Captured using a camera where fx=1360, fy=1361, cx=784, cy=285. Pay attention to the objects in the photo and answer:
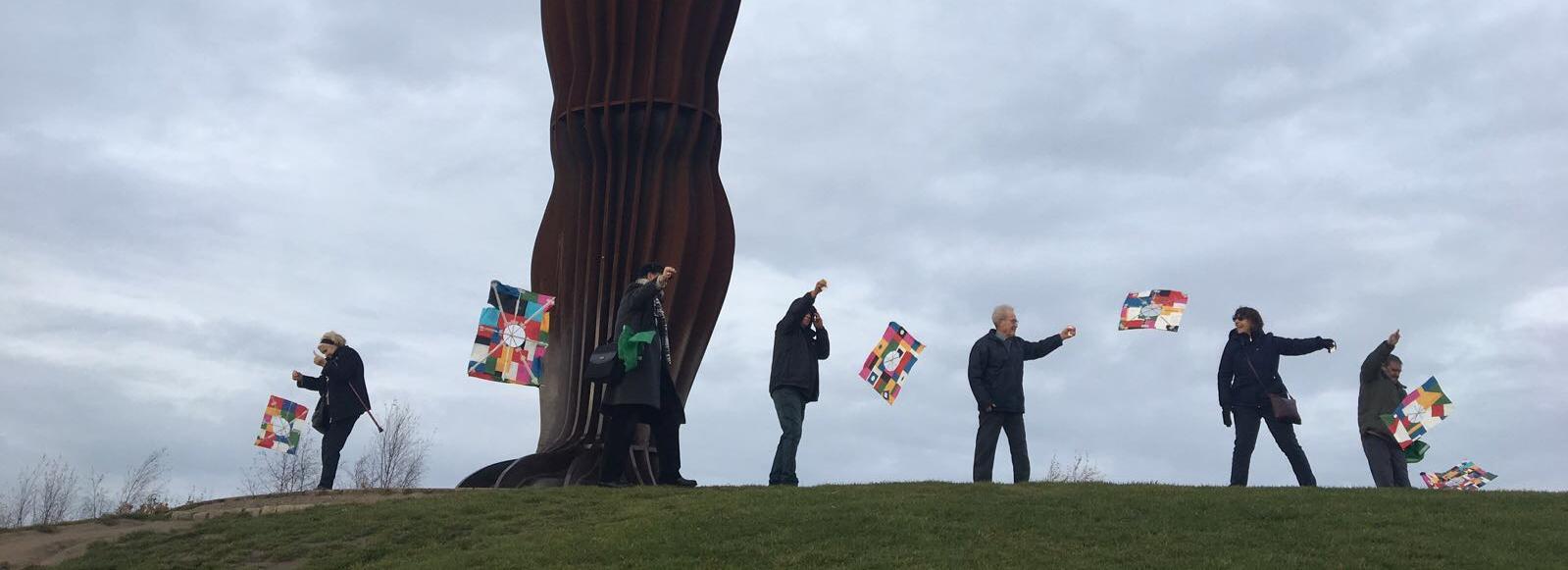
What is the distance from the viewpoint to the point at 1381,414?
11.3m

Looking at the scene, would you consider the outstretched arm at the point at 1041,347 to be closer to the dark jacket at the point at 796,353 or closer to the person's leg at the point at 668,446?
the dark jacket at the point at 796,353

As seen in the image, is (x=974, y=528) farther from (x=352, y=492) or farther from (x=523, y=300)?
(x=523, y=300)

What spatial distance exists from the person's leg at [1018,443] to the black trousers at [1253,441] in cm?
167

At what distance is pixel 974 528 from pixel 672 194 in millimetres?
7300

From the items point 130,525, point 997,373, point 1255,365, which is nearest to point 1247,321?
point 1255,365

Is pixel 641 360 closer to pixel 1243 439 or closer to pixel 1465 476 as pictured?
pixel 1243 439

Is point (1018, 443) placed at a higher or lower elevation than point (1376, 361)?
lower

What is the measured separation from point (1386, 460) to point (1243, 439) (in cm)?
140

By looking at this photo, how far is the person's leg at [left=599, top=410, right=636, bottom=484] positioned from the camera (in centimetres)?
1100

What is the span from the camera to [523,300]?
14.1 m

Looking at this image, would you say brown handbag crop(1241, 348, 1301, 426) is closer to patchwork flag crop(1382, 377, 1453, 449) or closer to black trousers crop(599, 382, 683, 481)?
patchwork flag crop(1382, 377, 1453, 449)

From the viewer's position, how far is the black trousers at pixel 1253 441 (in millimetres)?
11008

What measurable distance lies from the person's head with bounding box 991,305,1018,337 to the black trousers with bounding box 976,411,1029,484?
0.74 meters

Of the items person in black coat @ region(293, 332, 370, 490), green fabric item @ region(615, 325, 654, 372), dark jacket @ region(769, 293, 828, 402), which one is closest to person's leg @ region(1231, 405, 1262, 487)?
dark jacket @ region(769, 293, 828, 402)
